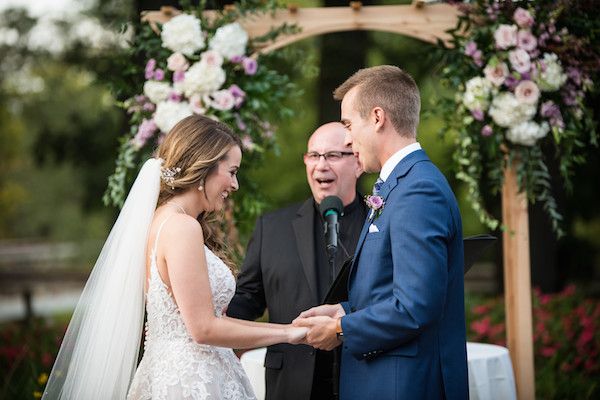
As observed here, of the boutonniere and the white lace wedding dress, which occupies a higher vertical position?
the boutonniere

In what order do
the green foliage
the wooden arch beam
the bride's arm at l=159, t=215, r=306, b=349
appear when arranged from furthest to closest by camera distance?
the green foliage < the wooden arch beam < the bride's arm at l=159, t=215, r=306, b=349

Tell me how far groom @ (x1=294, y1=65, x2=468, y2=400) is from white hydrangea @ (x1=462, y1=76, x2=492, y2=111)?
2.47 m

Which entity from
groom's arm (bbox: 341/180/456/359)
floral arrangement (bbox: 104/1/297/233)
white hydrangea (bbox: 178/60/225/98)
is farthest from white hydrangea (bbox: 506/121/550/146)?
groom's arm (bbox: 341/180/456/359)

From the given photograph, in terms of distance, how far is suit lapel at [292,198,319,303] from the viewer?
4.74 meters

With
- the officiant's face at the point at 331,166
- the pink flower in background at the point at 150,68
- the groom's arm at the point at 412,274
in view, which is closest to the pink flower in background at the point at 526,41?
the officiant's face at the point at 331,166

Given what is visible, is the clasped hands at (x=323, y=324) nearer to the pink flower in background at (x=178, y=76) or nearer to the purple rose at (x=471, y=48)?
the pink flower in background at (x=178, y=76)

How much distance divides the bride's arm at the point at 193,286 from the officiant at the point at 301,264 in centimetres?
90

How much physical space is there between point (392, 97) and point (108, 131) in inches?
424

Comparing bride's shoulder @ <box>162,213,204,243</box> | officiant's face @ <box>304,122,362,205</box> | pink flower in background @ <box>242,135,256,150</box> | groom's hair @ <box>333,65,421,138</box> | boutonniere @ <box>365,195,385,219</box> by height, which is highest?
pink flower in background @ <box>242,135,256,150</box>

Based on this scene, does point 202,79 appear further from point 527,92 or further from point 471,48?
point 527,92

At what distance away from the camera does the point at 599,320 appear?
921cm

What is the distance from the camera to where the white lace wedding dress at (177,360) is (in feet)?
12.2

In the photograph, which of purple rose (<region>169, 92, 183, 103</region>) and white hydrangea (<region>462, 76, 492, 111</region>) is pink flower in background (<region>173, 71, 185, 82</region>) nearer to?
purple rose (<region>169, 92, 183, 103</region>)

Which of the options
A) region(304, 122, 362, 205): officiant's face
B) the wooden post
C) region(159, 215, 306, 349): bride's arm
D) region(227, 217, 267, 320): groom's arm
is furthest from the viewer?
the wooden post
